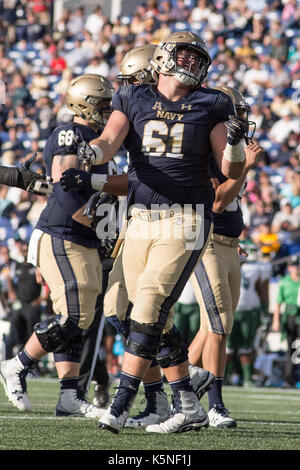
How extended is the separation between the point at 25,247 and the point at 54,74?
351 inches

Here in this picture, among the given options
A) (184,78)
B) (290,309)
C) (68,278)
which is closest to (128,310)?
(68,278)

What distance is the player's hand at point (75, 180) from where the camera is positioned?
446 cm

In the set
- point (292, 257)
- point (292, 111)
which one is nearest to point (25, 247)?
point (292, 257)

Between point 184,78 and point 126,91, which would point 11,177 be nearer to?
point 126,91

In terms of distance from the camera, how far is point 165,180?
467cm

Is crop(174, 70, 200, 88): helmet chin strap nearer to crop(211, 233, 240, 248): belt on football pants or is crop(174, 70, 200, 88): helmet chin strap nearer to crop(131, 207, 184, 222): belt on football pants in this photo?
crop(131, 207, 184, 222): belt on football pants

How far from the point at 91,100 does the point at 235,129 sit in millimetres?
2000

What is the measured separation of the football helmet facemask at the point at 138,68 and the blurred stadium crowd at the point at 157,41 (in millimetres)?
5908

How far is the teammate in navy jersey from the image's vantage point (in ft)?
14.7

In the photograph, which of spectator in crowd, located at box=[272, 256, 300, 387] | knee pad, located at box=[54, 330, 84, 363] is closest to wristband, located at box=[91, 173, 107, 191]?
knee pad, located at box=[54, 330, 84, 363]

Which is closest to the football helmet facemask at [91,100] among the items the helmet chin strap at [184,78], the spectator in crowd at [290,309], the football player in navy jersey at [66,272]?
the football player in navy jersey at [66,272]

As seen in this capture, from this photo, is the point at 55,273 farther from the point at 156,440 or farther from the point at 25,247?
the point at 25,247

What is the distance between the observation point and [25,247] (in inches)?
454

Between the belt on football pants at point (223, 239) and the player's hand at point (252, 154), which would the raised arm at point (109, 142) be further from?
the belt on football pants at point (223, 239)
